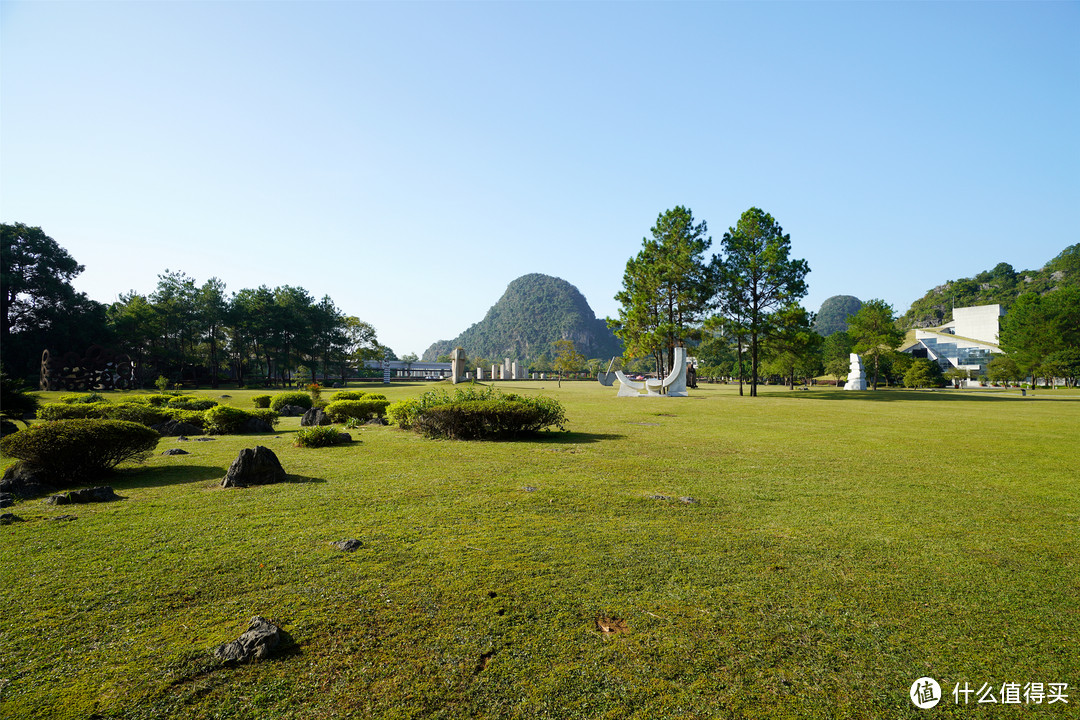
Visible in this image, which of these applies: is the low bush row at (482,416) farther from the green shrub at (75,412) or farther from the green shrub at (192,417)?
the green shrub at (75,412)

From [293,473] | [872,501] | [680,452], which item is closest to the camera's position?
[872,501]

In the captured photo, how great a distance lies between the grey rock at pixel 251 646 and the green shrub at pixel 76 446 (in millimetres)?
5687

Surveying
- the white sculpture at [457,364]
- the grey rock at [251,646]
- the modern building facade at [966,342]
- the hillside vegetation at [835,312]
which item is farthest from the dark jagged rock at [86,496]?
the hillside vegetation at [835,312]

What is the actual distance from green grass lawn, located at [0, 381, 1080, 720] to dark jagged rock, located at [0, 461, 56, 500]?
62 cm

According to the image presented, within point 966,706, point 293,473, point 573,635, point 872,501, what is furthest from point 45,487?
point 872,501

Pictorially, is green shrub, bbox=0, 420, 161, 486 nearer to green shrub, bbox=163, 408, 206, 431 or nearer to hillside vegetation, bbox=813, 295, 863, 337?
green shrub, bbox=163, 408, 206, 431

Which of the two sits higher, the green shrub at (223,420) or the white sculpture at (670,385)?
the white sculpture at (670,385)

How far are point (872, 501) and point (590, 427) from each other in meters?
8.06

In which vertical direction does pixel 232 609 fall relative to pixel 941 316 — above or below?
below

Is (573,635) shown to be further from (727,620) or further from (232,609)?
(232,609)

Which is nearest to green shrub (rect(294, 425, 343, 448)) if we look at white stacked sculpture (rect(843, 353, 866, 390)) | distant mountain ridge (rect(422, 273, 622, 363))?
white stacked sculpture (rect(843, 353, 866, 390))

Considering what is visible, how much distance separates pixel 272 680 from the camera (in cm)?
256

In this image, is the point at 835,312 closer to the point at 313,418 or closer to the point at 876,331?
the point at 876,331

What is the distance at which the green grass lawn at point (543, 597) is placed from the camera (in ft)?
8.19
